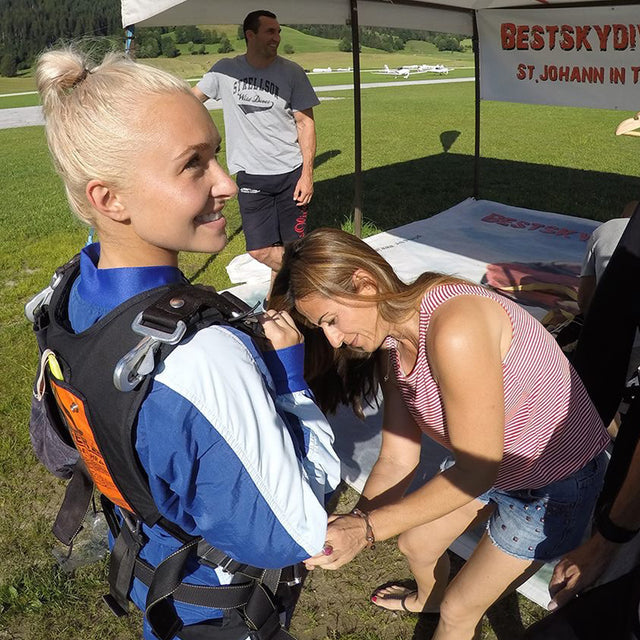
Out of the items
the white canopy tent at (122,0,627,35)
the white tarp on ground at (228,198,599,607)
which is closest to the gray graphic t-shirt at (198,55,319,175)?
the white canopy tent at (122,0,627,35)

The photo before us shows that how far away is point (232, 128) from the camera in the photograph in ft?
17.4

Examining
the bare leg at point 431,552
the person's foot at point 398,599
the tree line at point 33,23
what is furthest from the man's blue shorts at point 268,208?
the tree line at point 33,23

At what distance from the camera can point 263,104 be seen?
5105 mm

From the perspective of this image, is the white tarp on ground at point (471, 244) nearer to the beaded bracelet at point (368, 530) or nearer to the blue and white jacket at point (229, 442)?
the beaded bracelet at point (368, 530)

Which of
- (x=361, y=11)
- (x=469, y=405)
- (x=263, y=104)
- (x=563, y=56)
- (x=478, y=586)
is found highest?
(x=361, y=11)

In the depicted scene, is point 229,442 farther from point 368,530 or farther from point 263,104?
point 263,104

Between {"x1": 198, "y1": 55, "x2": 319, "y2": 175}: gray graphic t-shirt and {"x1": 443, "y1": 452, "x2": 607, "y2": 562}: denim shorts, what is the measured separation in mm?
3906

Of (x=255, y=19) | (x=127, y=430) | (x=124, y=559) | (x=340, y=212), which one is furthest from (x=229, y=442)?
(x=340, y=212)

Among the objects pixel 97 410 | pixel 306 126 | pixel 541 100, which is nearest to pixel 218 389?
pixel 97 410

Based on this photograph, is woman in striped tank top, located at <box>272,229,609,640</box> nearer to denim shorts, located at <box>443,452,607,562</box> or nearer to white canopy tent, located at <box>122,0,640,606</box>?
denim shorts, located at <box>443,452,607,562</box>

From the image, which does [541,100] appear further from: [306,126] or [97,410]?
[97,410]

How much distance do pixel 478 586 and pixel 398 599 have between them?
2.54 ft

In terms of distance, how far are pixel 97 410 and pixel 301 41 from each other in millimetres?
97956

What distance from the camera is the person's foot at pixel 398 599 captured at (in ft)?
8.13
